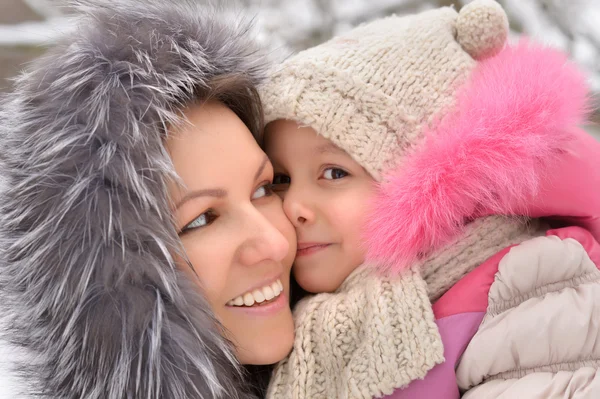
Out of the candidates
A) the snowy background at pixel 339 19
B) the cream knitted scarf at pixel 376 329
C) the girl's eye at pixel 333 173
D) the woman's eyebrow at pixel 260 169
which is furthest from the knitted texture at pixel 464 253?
the snowy background at pixel 339 19

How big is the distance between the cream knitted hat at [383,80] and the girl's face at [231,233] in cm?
17

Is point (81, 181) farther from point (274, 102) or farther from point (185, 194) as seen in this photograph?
point (274, 102)

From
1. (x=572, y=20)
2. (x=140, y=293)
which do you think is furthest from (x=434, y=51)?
(x=572, y=20)

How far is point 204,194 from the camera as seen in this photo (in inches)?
43.4

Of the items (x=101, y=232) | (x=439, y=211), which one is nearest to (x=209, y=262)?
(x=101, y=232)

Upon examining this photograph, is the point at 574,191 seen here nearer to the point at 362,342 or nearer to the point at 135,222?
the point at 362,342

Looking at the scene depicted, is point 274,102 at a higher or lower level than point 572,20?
lower

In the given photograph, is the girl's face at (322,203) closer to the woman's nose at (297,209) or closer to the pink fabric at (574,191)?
the woman's nose at (297,209)

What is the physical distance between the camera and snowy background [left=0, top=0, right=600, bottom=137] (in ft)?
8.02

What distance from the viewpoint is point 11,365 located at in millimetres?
1200

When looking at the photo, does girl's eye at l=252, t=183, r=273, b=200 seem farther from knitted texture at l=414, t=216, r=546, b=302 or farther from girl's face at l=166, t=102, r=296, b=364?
knitted texture at l=414, t=216, r=546, b=302

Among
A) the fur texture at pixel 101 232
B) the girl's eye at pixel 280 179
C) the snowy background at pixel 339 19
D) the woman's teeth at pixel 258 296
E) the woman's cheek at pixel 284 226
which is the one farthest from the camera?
the snowy background at pixel 339 19

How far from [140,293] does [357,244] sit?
19.9 inches

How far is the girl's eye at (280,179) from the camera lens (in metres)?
1.43
